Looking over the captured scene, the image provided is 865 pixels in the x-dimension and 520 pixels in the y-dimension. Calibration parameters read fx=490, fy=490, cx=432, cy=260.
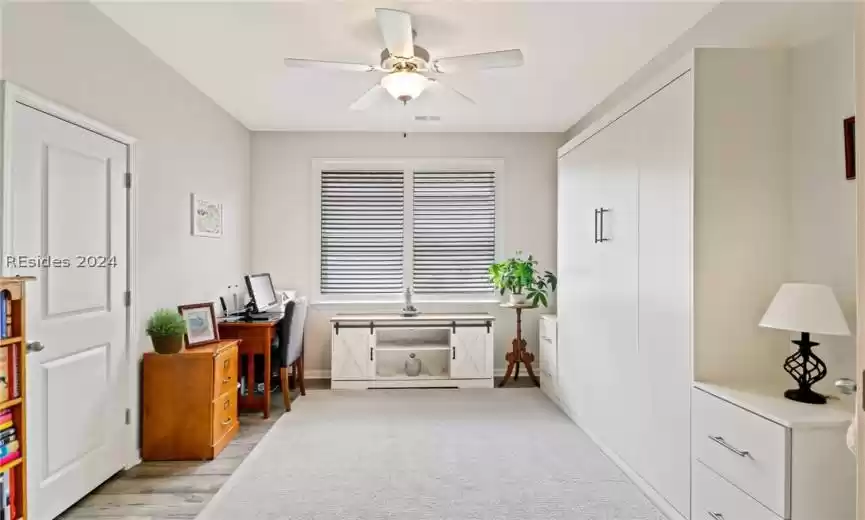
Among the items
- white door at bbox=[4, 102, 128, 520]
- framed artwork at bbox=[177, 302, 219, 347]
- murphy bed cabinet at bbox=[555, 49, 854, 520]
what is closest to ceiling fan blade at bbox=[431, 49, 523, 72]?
murphy bed cabinet at bbox=[555, 49, 854, 520]

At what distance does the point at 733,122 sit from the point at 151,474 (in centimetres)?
369

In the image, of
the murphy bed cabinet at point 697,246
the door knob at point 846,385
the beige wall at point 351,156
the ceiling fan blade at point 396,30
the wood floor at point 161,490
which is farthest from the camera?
the beige wall at point 351,156

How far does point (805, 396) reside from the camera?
1.93 meters

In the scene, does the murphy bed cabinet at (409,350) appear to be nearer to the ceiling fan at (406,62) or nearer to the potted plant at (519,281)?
the potted plant at (519,281)

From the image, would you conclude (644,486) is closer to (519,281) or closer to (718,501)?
(718,501)

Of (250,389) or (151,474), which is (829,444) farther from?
(250,389)

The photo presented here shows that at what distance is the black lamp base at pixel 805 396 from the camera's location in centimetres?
191

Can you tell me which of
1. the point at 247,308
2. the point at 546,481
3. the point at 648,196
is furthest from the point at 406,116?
the point at 546,481

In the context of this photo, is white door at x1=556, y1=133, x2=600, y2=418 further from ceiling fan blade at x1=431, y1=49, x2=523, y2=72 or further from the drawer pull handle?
the drawer pull handle

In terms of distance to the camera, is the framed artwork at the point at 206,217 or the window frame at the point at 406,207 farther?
the window frame at the point at 406,207

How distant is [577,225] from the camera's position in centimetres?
378

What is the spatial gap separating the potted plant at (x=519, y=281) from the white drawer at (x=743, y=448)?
281 centimetres

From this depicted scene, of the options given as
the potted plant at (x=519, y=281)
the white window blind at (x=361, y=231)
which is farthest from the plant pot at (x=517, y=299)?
the white window blind at (x=361, y=231)

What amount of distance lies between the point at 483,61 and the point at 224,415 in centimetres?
286
